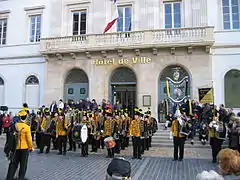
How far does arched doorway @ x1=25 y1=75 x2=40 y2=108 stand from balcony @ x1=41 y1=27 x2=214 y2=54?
10.5ft

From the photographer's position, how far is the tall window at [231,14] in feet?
63.0

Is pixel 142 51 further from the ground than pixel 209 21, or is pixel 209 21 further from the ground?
pixel 209 21

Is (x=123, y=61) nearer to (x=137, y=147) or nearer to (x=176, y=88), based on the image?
(x=176, y=88)

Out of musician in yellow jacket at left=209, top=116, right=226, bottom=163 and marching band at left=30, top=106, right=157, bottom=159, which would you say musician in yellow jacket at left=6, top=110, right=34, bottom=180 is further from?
musician in yellow jacket at left=209, top=116, right=226, bottom=163

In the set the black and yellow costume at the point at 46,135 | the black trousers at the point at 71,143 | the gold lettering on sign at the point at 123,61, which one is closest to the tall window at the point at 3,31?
the gold lettering on sign at the point at 123,61

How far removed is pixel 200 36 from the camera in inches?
722

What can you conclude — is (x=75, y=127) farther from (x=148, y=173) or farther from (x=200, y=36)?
(x=200, y=36)

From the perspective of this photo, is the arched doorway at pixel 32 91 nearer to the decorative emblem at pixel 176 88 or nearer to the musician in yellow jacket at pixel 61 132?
the musician in yellow jacket at pixel 61 132

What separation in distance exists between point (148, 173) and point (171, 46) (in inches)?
485

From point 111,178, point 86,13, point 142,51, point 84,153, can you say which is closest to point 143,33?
point 142,51

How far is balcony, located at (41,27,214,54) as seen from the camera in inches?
723

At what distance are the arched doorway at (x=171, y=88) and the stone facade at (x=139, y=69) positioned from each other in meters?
0.39

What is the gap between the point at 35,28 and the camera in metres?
23.8

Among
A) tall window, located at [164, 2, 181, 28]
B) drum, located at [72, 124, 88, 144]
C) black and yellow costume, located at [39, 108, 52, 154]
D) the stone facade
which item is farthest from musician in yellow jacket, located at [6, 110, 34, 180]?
tall window, located at [164, 2, 181, 28]
